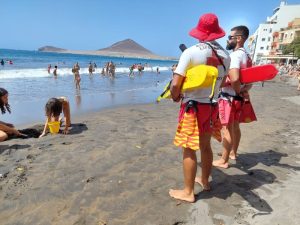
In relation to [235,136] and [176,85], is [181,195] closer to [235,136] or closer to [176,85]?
[176,85]

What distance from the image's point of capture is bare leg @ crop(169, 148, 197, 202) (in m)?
3.07

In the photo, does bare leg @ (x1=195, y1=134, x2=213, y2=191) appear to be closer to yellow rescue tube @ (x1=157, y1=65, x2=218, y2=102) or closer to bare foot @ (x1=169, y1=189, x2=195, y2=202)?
bare foot @ (x1=169, y1=189, x2=195, y2=202)

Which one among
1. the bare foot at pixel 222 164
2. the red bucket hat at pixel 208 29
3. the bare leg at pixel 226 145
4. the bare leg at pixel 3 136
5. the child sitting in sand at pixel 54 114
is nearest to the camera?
the red bucket hat at pixel 208 29

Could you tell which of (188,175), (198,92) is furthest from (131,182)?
(198,92)

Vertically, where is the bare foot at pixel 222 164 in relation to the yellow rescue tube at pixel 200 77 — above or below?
below

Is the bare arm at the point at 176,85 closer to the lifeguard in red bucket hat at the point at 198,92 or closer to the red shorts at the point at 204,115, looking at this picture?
the lifeguard in red bucket hat at the point at 198,92

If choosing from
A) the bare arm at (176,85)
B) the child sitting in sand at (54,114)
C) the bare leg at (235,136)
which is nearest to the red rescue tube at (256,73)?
the bare leg at (235,136)

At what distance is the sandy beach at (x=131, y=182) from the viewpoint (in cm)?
300

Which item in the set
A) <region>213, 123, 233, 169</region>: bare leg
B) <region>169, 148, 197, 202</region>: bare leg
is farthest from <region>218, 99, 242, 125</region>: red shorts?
<region>169, 148, 197, 202</region>: bare leg

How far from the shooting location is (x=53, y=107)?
6.07 m

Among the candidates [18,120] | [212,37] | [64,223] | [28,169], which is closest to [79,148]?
[28,169]

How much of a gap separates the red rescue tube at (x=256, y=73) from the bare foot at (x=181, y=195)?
150 cm

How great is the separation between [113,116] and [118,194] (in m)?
4.79

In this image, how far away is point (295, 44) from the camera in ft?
164
